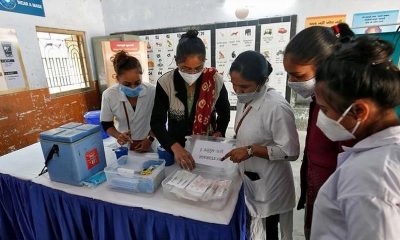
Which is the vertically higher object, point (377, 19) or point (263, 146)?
point (377, 19)

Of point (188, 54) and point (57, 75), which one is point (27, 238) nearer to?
point (188, 54)

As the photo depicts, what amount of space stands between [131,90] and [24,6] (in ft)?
8.64

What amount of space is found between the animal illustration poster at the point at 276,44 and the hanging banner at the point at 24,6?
324 cm

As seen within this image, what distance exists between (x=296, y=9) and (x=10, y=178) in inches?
146

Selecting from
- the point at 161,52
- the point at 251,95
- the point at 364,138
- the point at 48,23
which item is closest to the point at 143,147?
the point at 251,95

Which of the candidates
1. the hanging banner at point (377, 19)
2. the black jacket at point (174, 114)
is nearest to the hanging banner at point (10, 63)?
the black jacket at point (174, 114)

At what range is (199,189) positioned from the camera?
40.6 inches

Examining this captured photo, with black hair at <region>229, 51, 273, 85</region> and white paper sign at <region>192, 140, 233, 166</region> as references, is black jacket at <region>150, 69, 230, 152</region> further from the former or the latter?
black hair at <region>229, 51, 273, 85</region>

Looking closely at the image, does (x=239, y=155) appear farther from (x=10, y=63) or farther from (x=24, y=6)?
(x=24, y=6)

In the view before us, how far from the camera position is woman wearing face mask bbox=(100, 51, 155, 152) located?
1658 mm

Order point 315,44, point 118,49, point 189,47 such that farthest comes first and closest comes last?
point 118,49 → point 189,47 → point 315,44

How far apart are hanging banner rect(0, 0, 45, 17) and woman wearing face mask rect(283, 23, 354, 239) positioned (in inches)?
141

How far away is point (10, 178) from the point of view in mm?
1417

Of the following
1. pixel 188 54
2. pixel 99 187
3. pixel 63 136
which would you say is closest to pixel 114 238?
pixel 99 187
